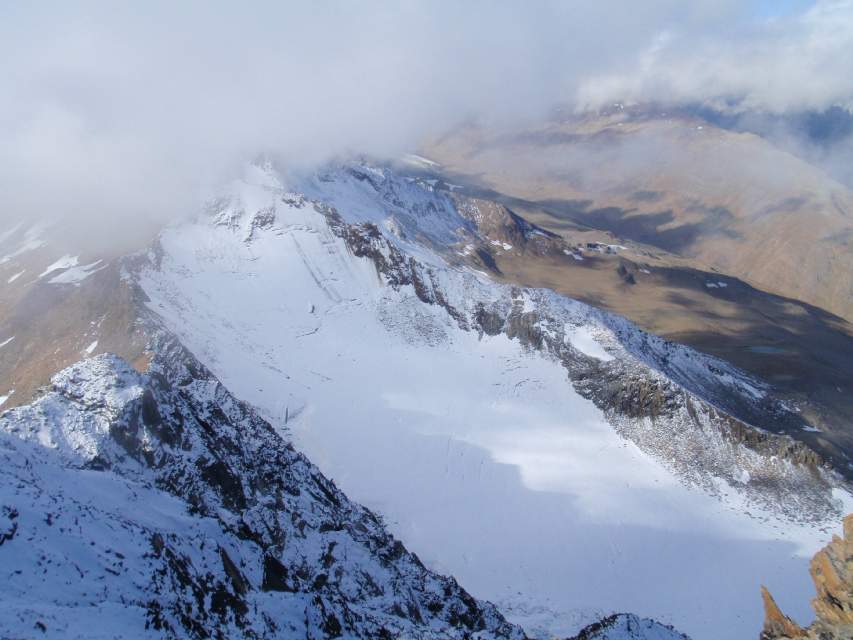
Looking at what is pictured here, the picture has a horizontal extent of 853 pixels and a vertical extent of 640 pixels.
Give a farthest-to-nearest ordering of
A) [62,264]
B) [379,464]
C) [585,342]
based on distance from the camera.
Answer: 1. [62,264]
2. [585,342]
3. [379,464]

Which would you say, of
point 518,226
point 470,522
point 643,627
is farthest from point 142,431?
point 518,226

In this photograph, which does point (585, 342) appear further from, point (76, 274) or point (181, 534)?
point (76, 274)

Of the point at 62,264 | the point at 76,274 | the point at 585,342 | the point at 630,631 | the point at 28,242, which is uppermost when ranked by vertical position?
the point at 76,274

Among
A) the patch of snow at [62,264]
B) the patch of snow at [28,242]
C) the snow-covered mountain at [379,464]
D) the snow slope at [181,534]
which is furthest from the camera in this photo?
the patch of snow at [28,242]

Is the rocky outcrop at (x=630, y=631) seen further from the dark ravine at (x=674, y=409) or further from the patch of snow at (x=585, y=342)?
the patch of snow at (x=585, y=342)

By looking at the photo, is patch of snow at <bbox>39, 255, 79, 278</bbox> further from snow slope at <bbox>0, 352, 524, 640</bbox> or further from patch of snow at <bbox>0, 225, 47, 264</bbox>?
snow slope at <bbox>0, 352, 524, 640</bbox>

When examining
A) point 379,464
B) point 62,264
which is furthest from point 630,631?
point 62,264

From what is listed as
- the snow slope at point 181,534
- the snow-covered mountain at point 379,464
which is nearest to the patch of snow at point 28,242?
the snow-covered mountain at point 379,464
